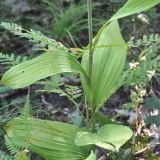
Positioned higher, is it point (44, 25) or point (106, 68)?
point (106, 68)

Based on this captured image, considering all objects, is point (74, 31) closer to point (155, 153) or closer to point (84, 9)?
point (84, 9)

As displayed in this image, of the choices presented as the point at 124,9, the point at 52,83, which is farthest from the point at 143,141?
the point at 124,9

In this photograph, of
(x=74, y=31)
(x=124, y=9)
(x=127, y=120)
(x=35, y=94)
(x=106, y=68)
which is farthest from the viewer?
(x=74, y=31)

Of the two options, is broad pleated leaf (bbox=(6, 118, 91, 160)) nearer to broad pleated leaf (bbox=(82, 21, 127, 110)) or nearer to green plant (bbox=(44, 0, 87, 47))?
broad pleated leaf (bbox=(82, 21, 127, 110))

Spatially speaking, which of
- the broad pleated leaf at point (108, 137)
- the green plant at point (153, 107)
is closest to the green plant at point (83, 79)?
the broad pleated leaf at point (108, 137)

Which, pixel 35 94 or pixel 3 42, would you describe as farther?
pixel 3 42

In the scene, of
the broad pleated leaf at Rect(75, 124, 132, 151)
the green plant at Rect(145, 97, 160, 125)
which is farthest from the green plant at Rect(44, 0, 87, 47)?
the broad pleated leaf at Rect(75, 124, 132, 151)

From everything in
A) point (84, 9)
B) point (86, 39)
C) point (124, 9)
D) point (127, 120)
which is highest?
point (124, 9)

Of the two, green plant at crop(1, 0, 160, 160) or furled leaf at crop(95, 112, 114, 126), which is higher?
green plant at crop(1, 0, 160, 160)
